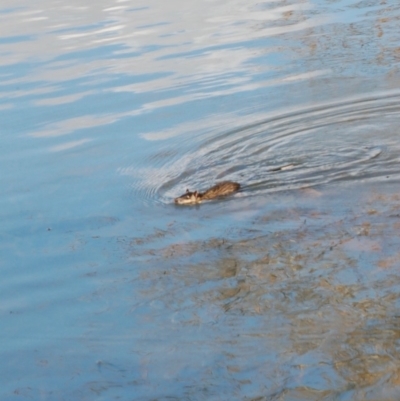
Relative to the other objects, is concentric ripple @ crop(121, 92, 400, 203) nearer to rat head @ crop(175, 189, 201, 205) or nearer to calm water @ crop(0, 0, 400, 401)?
calm water @ crop(0, 0, 400, 401)

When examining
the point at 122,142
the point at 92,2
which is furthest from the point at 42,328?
the point at 92,2

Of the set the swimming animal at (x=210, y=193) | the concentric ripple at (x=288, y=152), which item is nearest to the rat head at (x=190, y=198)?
the swimming animal at (x=210, y=193)

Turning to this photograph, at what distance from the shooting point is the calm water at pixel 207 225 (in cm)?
486

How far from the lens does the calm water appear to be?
191 inches

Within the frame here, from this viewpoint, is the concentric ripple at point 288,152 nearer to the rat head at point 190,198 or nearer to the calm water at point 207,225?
the calm water at point 207,225

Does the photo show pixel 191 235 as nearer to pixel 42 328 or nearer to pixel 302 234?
pixel 302 234

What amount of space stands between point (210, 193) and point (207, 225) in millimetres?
528

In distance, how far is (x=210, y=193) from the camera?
7316mm

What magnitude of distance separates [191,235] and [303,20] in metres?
9.31

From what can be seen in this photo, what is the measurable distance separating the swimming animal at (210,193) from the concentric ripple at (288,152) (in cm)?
16

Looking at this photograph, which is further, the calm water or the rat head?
the rat head

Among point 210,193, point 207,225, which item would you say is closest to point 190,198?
point 210,193

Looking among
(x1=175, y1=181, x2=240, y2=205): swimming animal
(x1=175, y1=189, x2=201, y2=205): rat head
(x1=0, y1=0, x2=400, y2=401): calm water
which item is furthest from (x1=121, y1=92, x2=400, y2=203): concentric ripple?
(x1=175, y1=189, x2=201, y2=205): rat head

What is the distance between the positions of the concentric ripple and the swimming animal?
0.16 m
